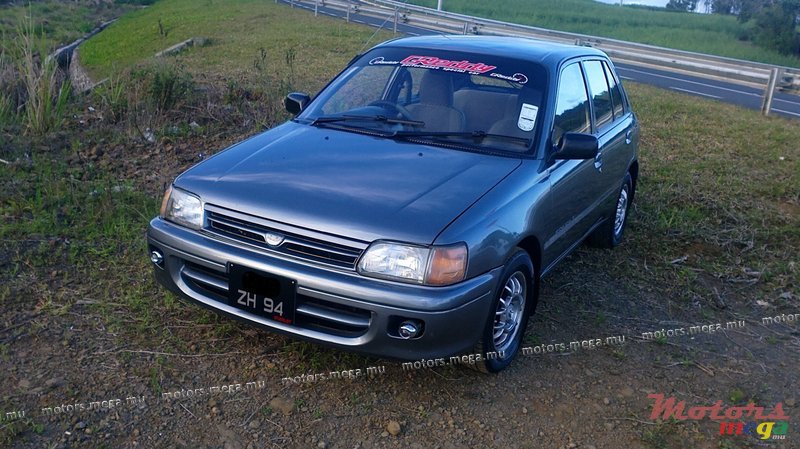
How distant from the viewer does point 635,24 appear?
44.5 m

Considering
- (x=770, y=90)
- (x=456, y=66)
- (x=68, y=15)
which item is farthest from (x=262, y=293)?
(x=68, y=15)

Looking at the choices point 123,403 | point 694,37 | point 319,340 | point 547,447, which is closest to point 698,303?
point 547,447

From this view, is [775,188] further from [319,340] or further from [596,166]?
[319,340]

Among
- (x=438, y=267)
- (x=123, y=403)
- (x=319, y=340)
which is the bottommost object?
(x=123, y=403)

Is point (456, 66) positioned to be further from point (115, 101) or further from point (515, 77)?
point (115, 101)

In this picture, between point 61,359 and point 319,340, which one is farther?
point 61,359

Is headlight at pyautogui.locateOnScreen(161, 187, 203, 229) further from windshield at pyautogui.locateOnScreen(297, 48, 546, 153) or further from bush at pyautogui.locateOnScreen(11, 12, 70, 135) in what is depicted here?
bush at pyautogui.locateOnScreen(11, 12, 70, 135)

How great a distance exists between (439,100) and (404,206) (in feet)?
4.24

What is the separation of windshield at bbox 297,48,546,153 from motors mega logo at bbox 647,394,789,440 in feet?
5.15

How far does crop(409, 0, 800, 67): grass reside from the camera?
32469 mm

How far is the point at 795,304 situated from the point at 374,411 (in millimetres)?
3400

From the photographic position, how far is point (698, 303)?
5.09m

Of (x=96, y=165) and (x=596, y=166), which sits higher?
(x=596, y=166)

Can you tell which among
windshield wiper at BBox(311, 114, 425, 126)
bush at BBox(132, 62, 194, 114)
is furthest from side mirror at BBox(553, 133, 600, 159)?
bush at BBox(132, 62, 194, 114)
